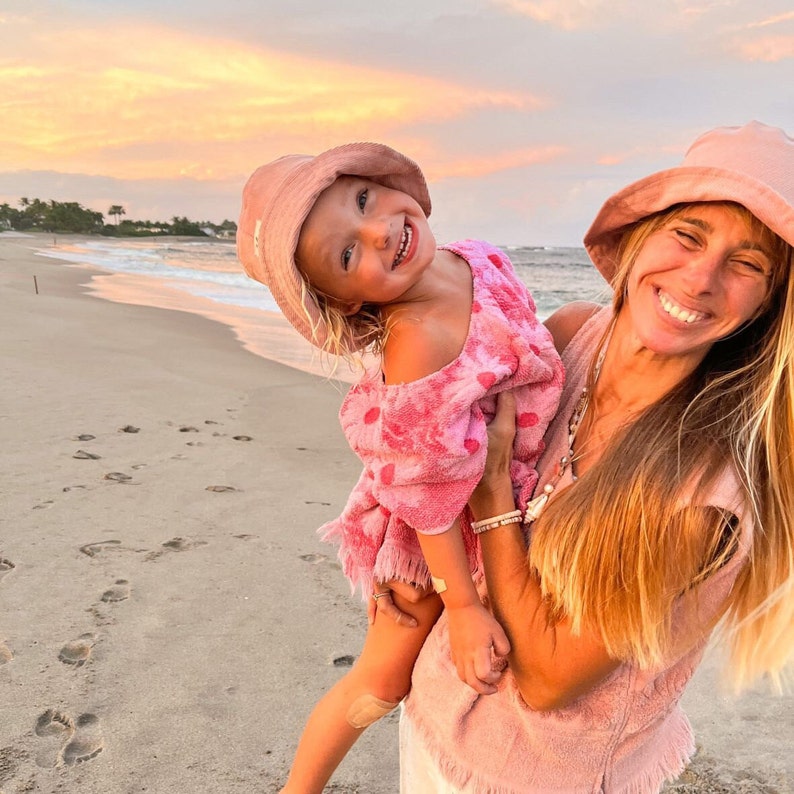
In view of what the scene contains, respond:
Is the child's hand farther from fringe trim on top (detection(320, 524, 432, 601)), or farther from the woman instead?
fringe trim on top (detection(320, 524, 432, 601))

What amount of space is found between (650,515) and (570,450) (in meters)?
0.29

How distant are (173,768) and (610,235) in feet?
7.03

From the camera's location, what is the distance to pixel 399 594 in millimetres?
1718

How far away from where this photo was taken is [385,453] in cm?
157

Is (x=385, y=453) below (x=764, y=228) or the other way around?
below

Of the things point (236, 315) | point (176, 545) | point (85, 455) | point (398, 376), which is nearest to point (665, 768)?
point (398, 376)

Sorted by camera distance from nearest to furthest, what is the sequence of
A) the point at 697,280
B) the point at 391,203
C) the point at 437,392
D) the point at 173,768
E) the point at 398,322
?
the point at 697,280 → the point at 437,392 → the point at 398,322 → the point at 391,203 → the point at 173,768

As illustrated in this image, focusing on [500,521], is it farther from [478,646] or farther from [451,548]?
[478,646]

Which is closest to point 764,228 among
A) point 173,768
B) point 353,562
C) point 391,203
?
point 391,203

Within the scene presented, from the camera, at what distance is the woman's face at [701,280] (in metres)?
1.40

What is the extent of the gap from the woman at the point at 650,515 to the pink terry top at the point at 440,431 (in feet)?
0.18

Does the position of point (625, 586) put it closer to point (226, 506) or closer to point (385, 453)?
point (385, 453)

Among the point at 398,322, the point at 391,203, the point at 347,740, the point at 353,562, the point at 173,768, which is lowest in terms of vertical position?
the point at 173,768

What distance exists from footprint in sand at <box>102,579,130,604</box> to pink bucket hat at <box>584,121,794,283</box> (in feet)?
9.00
